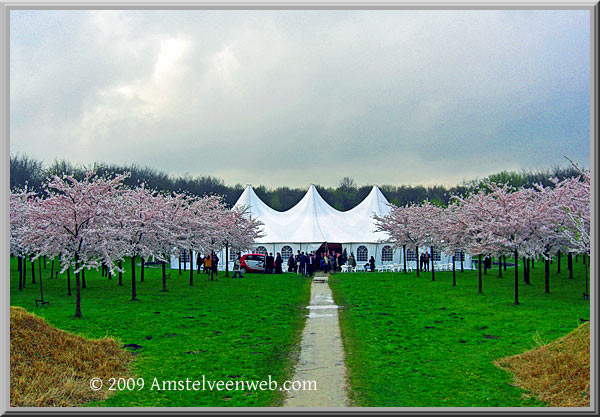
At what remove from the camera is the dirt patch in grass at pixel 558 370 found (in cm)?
677

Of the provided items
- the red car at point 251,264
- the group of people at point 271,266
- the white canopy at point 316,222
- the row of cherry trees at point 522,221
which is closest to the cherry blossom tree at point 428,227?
the row of cherry trees at point 522,221

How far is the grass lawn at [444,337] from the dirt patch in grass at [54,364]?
3.78 m

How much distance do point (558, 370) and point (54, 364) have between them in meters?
7.41

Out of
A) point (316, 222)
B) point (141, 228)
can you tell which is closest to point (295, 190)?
point (316, 222)

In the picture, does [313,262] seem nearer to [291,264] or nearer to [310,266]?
[310,266]

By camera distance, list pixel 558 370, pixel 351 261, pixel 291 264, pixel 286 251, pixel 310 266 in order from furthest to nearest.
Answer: pixel 286 251, pixel 351 261, pixel 291 264, pixel 310 266, pixel 558 370

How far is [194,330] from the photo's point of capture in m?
12.0

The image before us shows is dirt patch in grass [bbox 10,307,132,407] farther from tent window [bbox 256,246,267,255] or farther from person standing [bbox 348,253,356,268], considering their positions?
tent window [bbox 256,246,267,255]

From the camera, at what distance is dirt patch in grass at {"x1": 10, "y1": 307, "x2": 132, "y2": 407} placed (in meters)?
6.69

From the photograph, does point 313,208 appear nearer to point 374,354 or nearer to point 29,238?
point 29,238

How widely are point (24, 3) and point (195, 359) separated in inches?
239

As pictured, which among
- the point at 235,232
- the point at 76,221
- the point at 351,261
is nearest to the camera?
the point at 76,221

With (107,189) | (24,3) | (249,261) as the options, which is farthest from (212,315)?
(249,261)

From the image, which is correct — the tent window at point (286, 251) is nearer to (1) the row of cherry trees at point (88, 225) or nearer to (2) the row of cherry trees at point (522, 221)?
(1) the row of cherry trees at point (88, 225)
